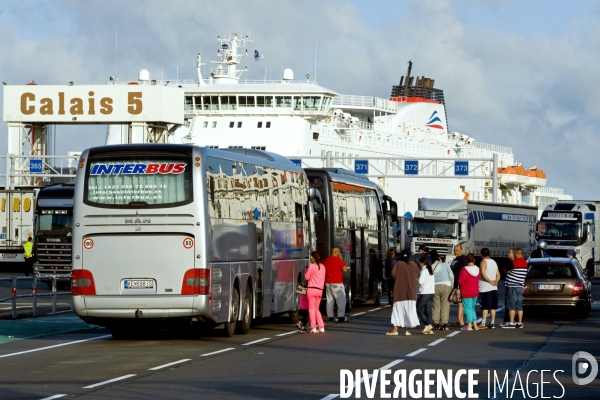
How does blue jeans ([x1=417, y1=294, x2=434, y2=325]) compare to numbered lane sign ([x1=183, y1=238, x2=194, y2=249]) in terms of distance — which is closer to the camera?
numbered lane sign ([x1=183, y1=238, x2=194, y2=249])

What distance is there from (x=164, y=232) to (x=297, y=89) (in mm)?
46404

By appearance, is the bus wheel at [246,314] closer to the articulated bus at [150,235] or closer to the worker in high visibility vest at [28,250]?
the articulated bus at [150,235]

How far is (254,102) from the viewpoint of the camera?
211 ft

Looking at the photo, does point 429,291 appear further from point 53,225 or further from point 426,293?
point 53,225

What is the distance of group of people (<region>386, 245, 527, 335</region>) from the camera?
70.7 feet

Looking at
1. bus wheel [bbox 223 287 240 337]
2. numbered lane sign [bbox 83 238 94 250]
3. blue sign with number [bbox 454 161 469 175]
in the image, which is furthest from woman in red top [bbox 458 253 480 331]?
blue sign with number [bbox 454 161 469 175]

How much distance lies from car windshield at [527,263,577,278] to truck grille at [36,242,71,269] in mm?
18461

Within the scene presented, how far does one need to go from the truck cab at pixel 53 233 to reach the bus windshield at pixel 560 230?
24413 mm

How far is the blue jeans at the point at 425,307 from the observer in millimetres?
22609

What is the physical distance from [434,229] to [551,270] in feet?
93.1

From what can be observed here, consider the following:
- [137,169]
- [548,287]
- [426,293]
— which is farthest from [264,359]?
[548,287]

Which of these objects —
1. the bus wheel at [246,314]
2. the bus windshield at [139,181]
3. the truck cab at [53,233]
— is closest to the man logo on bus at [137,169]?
the bus windshield at [139,181]

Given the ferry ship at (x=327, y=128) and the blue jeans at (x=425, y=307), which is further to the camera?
the ferry ship at (x=327, y=128)

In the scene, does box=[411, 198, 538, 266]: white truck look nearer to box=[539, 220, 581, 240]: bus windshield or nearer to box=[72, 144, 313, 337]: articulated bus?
box=[539, 220, 581, 240]: bus windshield
